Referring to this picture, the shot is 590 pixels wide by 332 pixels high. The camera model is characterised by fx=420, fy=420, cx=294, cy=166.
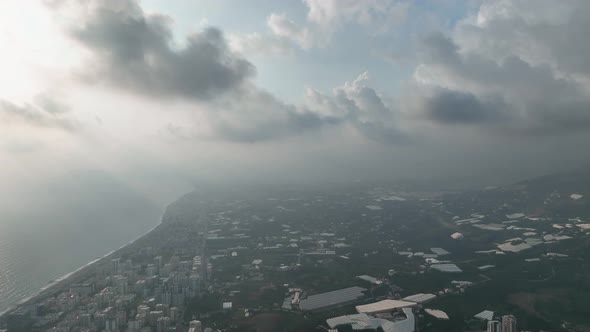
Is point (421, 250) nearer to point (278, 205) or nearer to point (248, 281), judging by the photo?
point (248, 281)

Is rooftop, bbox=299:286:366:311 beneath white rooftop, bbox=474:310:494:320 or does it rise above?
above

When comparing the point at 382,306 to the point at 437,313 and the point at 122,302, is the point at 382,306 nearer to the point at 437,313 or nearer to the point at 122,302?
the point at 437,313

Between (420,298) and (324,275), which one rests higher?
(324,275)

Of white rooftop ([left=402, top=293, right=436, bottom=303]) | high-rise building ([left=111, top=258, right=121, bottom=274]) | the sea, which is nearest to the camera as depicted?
white rooftop ([left=402, top=293, right=436, bottom=303])

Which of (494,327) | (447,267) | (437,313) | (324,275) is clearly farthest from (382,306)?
(447,267)

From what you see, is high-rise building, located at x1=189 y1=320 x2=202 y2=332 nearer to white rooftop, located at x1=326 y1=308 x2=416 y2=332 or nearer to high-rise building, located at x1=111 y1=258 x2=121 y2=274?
white rooftop, located at x1=326 y1=308 x2=416 y2=332

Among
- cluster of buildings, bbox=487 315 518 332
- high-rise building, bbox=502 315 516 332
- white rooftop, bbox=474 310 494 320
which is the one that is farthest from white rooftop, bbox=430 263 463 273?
high-rise building, bbox=502 315 516 332

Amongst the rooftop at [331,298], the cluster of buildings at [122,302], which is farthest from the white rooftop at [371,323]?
the cluster of buildings at [122,302]

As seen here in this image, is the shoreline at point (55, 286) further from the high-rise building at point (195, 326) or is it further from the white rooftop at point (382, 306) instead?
the white rooftop at point (382, 306)

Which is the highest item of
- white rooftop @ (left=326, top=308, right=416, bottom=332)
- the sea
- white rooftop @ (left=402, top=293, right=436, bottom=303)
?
the sea
